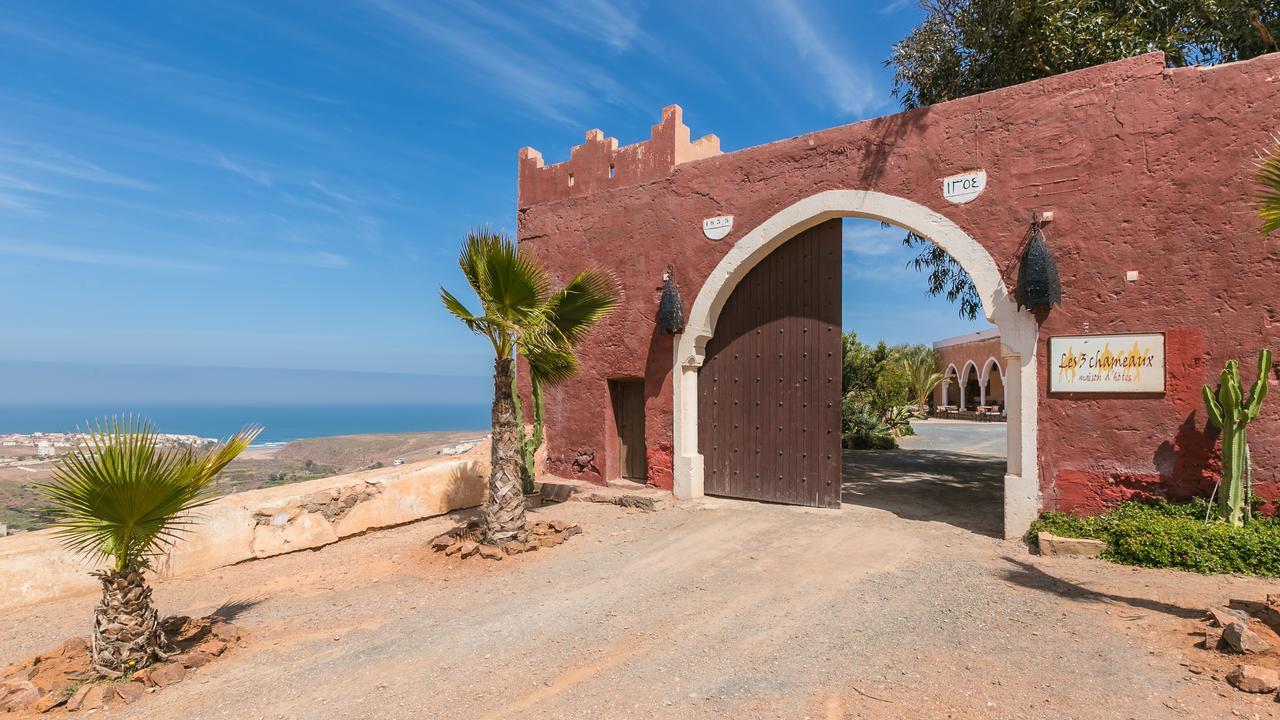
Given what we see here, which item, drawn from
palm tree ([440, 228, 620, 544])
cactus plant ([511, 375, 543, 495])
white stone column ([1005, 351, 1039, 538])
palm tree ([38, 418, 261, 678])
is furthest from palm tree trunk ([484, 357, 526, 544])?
white stone column ([1005, 351, 1039, 538])

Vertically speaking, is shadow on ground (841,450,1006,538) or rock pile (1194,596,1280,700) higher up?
rock pile (1194,596,1280,700)

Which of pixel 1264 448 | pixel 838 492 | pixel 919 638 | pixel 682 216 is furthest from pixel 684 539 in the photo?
pixel 1264 448

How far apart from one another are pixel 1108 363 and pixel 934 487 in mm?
4187

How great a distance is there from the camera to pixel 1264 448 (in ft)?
19.4

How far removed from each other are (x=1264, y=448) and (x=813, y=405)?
170 inches

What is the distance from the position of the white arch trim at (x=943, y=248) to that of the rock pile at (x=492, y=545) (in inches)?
98.6

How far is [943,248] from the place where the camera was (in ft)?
24.2

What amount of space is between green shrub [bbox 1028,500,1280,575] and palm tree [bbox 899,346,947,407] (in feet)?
77.9

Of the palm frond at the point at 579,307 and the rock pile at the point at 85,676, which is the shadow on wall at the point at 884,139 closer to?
the palm frond at the point at 579,307

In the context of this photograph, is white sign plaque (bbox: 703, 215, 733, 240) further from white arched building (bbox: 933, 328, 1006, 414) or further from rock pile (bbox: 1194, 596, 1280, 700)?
white arched building (bbox: 933, 328, 1006, 414)

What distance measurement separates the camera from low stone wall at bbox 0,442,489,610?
532 centimetres

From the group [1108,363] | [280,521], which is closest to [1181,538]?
[1108,363]

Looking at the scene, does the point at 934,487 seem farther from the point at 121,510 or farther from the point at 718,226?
the point at 121,510

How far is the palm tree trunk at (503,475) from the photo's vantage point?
6.57 metres
